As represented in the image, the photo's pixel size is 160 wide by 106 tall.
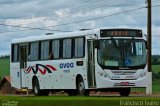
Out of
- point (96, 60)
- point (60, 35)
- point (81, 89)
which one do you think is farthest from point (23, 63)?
point (96, 60)

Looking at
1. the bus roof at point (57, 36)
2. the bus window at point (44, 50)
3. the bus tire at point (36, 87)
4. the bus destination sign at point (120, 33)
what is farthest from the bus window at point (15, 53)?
the bus destination sign at point (120, 33)

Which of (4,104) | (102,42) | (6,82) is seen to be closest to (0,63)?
(6,82)

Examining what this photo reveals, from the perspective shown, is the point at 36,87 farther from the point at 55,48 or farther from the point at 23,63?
the point at 55,48

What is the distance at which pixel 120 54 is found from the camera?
1261 inches

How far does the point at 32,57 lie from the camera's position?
38594 mm

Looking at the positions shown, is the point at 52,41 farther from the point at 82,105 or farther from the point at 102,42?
the point at 82,105

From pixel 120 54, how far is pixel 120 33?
3.53ft

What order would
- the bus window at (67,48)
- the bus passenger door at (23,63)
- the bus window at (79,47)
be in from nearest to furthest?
1. the bus window at (79,47)
2. the bus window at (67,48)
3. the bus passenger door at (23,63)

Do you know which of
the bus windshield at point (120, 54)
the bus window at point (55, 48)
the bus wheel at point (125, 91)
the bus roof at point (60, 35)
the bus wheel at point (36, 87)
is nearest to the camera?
the bus windshield at point (120, 54)

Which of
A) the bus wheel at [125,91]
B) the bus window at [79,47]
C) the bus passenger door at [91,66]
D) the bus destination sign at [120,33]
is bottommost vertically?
the bus wheel at [125,91]

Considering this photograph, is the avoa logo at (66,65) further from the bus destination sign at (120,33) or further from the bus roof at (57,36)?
the bus destination sign at (120,33)

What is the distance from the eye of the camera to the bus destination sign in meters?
32.3

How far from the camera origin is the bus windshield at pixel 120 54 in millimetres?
32062

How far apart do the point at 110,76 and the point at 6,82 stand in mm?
76626
